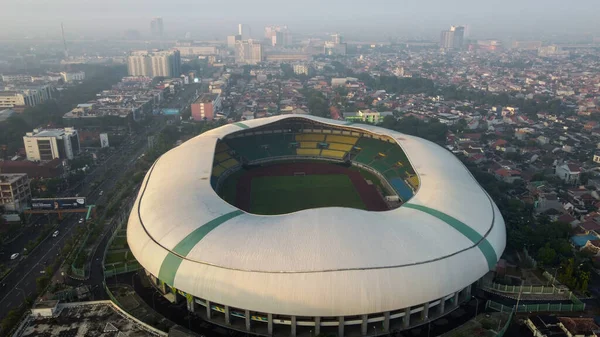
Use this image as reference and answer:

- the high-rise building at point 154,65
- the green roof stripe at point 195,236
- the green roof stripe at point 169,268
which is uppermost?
the high-rise building at point 154,65

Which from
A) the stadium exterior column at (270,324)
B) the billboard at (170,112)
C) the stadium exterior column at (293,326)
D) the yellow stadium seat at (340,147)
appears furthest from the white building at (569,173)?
the billboard at (170,112)

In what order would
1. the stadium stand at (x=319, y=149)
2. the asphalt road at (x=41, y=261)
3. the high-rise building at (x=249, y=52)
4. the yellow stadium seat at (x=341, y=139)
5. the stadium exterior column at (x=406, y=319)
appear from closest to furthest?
the stadium exterior column at (x=406, y=319) < the asphalt road at (x=41, y=261) < the stadium stand at (x=319, y=149) < the yellow stadium seat at (x=341, y=139) < the high-rise building at (x=249, y=52)

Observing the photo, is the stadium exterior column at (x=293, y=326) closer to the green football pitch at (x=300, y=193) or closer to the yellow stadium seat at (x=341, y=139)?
the green football pitch at (x=300, y=193)

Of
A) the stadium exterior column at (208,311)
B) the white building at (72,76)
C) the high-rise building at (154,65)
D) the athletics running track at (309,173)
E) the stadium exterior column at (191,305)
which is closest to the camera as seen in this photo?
the stadium exterior column at (208,311)

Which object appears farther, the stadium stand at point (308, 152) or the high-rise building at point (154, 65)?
the high-rise building at point (154, 65)

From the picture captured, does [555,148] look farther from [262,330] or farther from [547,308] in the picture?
[262,330]

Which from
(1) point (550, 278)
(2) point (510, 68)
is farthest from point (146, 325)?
(2) point (510, 68)

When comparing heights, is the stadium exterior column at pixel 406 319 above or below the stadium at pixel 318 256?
below
